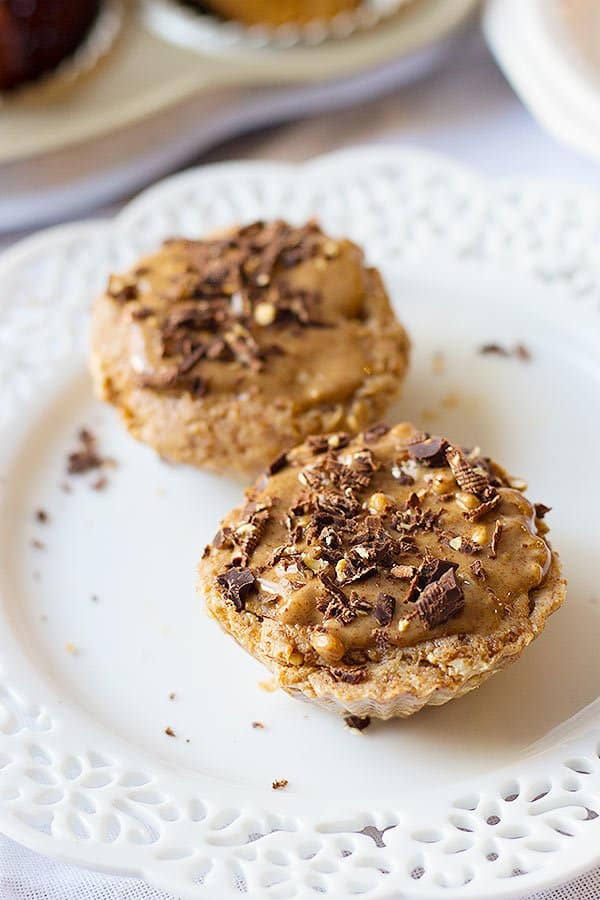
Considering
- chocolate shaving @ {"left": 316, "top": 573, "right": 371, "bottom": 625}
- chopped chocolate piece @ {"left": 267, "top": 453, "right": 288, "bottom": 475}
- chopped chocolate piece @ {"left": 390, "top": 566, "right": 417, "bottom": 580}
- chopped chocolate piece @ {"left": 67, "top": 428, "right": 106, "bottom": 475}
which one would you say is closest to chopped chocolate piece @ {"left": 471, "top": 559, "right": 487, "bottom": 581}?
chopped chocolate piece @ {"left": 390, "top": 566, "right": 417, "bottom": 580}

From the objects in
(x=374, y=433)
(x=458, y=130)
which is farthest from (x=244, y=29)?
(x=374, y=433)

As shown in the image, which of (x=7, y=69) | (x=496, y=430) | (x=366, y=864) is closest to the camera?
(x=366, y=864)

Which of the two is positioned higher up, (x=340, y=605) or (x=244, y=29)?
(x=244, y=29)

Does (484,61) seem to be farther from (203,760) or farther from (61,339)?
(203,760)

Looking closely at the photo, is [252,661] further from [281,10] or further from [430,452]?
[281,10]

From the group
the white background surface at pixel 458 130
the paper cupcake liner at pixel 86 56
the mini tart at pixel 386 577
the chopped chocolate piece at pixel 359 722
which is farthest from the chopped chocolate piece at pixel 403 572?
the paper cupcake liner at pixel 86 56

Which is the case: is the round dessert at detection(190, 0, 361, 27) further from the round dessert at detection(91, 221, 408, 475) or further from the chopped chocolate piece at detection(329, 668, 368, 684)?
the chopped chocolate piece at detection(329, 668, 368, 684)

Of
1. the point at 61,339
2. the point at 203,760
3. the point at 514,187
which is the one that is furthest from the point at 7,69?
the point at 203,760
